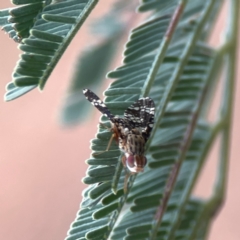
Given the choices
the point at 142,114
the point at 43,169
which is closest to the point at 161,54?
the point at 142,114

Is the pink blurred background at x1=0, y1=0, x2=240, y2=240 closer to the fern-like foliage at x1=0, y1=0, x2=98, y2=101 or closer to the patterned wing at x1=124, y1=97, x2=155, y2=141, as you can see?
the patterned wing at x1=124, y1=97, x2=155, y2=141

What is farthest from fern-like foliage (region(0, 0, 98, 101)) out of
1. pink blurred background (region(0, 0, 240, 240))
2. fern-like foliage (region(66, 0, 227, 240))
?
pink blurred background (region(0, 0, 240, 240))

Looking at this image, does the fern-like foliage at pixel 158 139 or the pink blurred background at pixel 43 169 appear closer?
the fern-like foliage at pixel 158 139

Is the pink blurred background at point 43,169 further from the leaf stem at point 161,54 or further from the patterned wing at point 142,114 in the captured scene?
the leaf stem at point 161,54

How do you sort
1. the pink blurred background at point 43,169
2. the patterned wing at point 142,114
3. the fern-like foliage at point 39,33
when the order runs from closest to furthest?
1. the fern-like foliage at point 39,33
2. the patterned wing at point 142,114
3. the pink blurred background at point 43,169

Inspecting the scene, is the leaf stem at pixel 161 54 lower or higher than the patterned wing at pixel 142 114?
higher

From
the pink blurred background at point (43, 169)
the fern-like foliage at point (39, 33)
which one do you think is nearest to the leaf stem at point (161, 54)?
the fern-like foliage at point (39, 33)
